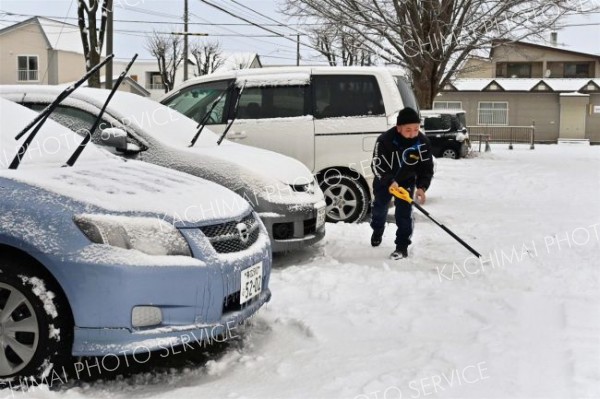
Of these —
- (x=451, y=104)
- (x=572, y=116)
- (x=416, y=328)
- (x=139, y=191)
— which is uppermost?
(x=451, y=104)

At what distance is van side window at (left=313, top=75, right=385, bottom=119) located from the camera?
7.36m

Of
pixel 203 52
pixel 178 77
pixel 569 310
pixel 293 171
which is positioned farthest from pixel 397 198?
A: pixel 178 77

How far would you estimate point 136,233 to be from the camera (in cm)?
297

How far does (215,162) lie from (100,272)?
8.38 ft

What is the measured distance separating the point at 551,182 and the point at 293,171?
375 inches

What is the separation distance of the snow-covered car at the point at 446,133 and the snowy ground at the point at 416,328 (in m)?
14.6

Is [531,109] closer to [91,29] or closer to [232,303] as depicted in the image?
[91,29]

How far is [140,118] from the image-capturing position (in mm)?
5543

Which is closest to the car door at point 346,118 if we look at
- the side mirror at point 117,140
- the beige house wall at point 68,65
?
the side mirror at point 117,140

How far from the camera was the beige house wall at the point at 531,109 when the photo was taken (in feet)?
115

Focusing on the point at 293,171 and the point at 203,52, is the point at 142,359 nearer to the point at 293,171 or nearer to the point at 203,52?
the point at 293,171

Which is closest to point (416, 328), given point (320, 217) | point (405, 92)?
point (320, 217)

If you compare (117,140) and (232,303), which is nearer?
(232,303)

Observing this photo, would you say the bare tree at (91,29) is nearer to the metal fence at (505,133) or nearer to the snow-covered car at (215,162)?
the snow-covered car at (215,162)
